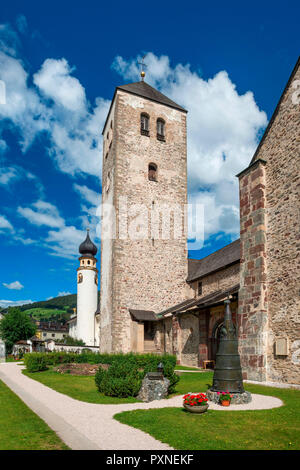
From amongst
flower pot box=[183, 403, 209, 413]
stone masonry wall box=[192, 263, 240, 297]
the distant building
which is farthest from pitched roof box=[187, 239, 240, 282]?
the distant building

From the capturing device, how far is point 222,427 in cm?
757

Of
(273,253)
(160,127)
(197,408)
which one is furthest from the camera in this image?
(160,127)

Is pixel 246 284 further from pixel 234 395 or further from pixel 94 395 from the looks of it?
pixel 94 395

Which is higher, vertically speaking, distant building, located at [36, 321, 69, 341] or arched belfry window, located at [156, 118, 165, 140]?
arched belfry window, located at [156, 118, 165, 140]

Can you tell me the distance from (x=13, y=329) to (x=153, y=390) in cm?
4631

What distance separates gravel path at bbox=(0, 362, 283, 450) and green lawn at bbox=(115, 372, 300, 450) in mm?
375

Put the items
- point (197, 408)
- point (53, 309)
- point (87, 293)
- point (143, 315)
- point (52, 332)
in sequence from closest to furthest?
1. point (197, 408)
2. point (143, 315)
3. point (87, 293)
4. point (52, 332)
5. point (53, 309)

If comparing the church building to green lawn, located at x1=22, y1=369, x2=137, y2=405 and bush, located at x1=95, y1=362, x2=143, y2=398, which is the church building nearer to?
→ bush, located at x1=95, y1=362, x2=143, y2=398

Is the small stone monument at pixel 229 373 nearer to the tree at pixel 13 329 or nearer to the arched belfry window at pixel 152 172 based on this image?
the arched belfry window at pixel 152 172

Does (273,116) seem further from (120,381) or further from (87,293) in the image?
(87,293)

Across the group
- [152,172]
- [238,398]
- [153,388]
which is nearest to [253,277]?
[238,398]

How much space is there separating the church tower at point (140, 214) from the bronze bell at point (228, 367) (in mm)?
16148

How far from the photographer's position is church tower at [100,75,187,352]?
27703 millimetres
